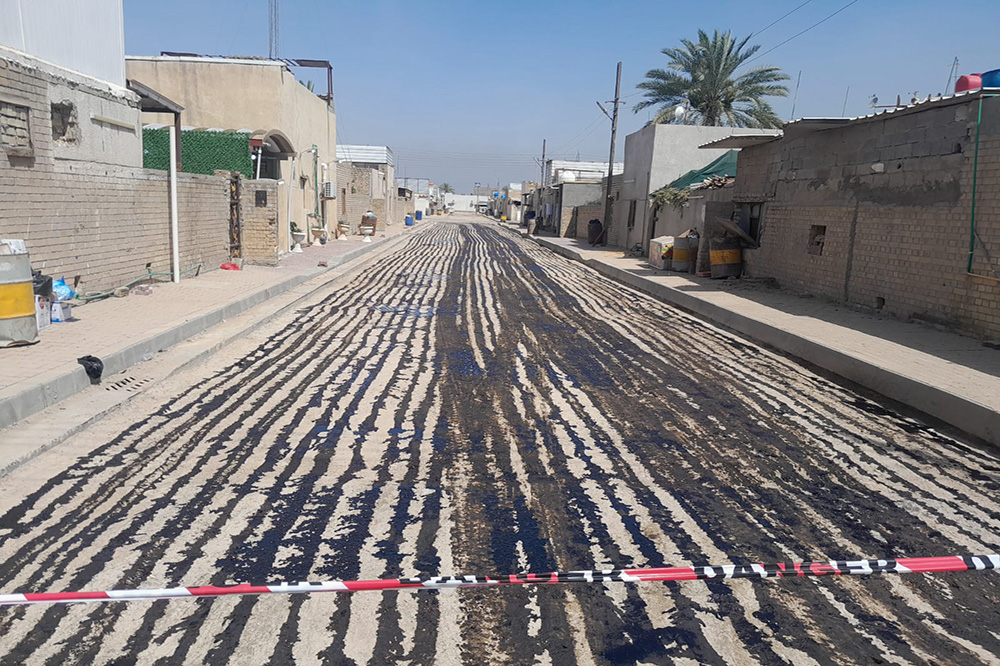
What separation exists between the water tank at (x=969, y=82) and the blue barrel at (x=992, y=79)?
256mm

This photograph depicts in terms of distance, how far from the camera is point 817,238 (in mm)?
13500

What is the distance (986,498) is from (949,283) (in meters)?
5.95

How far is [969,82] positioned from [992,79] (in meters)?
0.58

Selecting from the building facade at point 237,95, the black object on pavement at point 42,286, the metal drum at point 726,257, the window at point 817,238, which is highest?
the building facade at point 237,95

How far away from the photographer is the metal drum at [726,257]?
56.1 feet

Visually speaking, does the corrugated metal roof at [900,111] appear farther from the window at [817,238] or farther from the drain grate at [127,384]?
the drain grate at [127,384]

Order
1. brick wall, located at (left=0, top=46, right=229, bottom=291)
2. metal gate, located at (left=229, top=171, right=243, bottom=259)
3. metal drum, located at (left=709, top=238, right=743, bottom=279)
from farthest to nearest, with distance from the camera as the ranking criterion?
1. metal drum, located at (left=709, top=238, right=743, bottom=279)
2. metal gate, located at (left=229, top=171, right=243, bottom=259)
3. brick wall, located at (left=0, top=46, right=229, bottom=291)

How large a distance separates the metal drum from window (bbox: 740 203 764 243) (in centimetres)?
39

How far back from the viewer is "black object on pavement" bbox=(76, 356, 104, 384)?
6551 millimetres

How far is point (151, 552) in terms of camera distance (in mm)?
3541

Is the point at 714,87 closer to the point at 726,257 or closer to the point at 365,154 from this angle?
the point at 726,257

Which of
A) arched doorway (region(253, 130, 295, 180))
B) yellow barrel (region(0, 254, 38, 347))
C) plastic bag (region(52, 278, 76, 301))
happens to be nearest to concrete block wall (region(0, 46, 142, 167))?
plastic bag (region(52, 278, 76, 301))

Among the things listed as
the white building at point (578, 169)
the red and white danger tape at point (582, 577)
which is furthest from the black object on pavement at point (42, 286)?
Answer: the white building at point (578, 169)

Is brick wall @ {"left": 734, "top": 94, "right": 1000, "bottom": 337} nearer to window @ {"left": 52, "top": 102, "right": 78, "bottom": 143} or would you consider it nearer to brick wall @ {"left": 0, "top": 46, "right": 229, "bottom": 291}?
brick wall @ {"left": 0, "top": 46, "right": 229, "bottom": 291}
